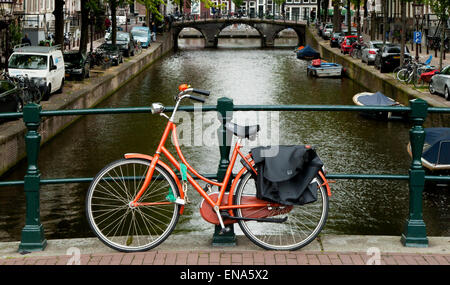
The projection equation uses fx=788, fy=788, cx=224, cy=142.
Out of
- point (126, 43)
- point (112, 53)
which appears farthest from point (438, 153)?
point (126, 43)

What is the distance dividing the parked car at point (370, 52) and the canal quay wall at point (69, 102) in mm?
13209

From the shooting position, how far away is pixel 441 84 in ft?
89.1

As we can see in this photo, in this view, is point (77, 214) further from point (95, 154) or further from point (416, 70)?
point (416, 70)

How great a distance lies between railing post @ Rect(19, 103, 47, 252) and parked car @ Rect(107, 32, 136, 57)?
4200cm

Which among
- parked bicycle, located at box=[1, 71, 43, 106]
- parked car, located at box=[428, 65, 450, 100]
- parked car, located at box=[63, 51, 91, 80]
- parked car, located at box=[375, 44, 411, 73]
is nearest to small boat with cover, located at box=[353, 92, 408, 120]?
parked car, located at box=[428, 65, 450, 100]

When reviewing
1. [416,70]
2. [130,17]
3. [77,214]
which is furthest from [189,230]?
[130,17]

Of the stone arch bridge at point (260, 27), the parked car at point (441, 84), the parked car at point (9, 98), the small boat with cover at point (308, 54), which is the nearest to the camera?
the parked car at point (9, 98)

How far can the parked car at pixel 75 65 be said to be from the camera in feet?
106

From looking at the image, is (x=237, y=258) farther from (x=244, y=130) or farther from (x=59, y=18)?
(x=59, y=18)

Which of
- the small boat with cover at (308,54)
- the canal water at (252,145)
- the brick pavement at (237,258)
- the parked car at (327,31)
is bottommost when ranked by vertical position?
the canal water at (252,145)

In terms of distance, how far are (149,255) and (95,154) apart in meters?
14.9

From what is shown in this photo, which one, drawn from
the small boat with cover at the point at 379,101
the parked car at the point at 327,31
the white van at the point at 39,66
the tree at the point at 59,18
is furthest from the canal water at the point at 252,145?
the parked car at the point at 327,31

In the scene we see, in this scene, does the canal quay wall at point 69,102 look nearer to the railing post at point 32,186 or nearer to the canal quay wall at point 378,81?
the railing post at point 32,186

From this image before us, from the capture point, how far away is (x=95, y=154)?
2081 cm
